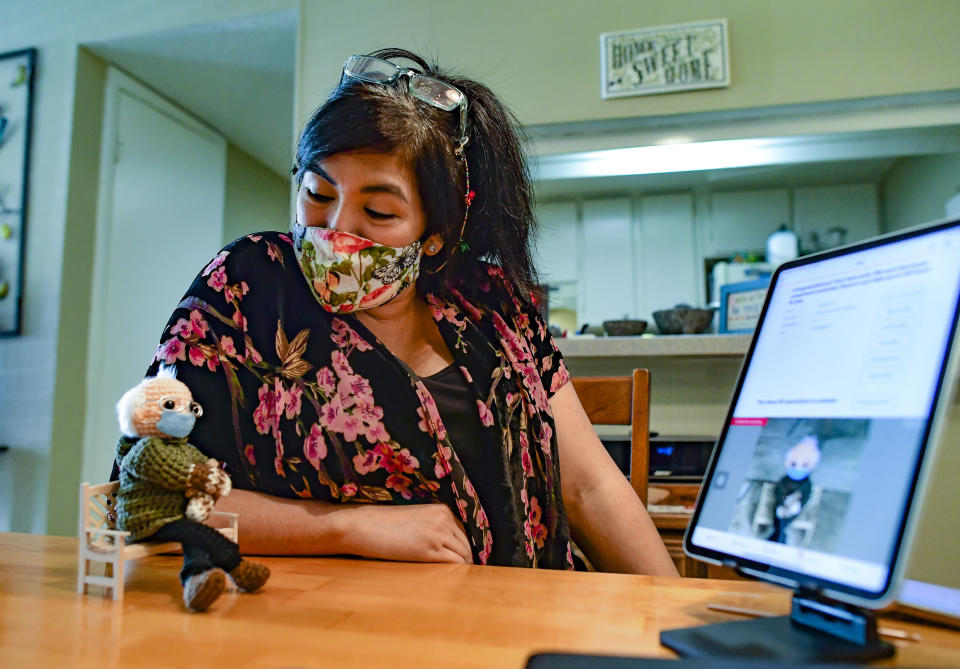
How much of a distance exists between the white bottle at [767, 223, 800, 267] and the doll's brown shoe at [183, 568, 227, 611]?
4.32 metres

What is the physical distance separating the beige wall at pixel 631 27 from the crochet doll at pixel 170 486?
2192 millimetres

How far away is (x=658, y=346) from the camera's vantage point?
2.22 meters

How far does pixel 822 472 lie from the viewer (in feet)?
1.33

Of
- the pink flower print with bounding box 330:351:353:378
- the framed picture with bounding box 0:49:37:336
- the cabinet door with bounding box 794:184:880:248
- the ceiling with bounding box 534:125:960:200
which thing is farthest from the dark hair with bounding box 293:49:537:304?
the cabinet door with bounding box 794:184:880:248

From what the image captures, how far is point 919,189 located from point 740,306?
1.92 metres

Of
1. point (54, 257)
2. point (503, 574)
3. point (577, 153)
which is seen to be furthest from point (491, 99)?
point (54, 257)

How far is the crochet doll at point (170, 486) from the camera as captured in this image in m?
0.49

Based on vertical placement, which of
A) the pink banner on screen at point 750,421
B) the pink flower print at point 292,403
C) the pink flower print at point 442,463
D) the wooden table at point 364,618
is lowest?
the wooden table at point 364,618

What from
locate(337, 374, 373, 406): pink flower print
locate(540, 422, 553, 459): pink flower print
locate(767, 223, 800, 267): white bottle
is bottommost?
locate(540, 422, 553, 459): pink flower print

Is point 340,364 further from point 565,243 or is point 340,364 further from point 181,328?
point 565,243

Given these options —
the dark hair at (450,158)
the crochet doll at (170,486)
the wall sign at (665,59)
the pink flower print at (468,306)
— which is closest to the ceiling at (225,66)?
the wall sign at (665,59)

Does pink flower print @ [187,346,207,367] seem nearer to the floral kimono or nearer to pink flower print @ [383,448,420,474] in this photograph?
the floral kimono

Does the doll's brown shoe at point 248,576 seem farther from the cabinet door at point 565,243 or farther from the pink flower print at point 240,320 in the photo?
the cabinet door at point 565,243

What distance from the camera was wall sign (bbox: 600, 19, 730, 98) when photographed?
2361 millimetres
